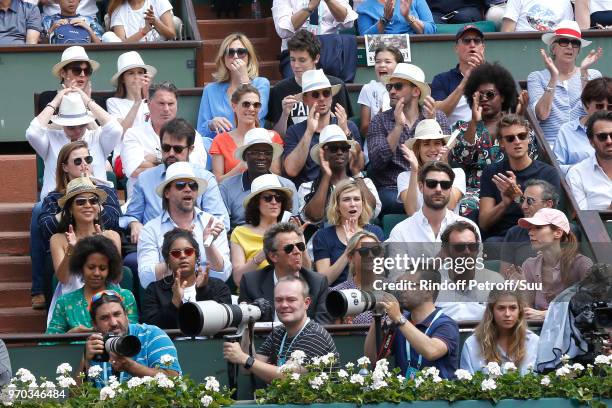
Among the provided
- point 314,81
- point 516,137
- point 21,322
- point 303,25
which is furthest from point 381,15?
point 21,322

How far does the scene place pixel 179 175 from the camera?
12859mm

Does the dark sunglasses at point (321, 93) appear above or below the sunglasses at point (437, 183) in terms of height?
above

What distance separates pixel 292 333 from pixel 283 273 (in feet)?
3.47

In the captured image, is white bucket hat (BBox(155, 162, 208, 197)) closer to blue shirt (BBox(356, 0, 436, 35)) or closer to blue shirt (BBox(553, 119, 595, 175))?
blue shirt (BBox(553, 119, 595, 175))

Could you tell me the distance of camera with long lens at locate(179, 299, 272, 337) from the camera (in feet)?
33.4

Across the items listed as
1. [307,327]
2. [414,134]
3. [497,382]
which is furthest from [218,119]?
[497,382]

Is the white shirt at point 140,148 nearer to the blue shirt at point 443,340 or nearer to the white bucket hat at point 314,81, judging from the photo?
the white bucket hat at point 314,81

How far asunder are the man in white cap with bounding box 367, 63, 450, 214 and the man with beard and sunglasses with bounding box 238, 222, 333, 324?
6.06 feet

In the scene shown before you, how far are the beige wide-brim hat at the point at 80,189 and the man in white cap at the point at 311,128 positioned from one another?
1.66m

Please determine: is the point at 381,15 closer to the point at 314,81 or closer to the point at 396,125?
the point at 314,81

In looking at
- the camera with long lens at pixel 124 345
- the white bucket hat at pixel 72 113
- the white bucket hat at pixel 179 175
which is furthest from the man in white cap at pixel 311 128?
the camera with long lens at pixel 124 345

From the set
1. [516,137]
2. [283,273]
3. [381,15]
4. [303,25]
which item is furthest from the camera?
[381,15]

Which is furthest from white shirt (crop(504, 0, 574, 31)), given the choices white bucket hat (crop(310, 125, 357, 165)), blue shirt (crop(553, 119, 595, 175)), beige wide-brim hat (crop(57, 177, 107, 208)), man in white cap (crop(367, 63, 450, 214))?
beige wide-brim hat (crop(57, 177, 107, 208))

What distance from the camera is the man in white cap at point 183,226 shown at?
12.5 meters
